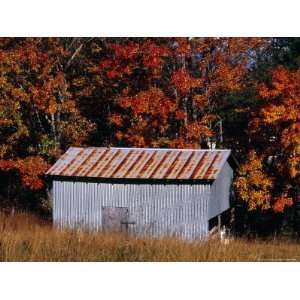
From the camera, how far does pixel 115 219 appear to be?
11.2 m

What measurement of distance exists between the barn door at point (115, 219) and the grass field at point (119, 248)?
163 mm

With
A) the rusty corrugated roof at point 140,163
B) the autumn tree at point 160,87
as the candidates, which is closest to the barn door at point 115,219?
the rusty corrugated roof at point 140,163

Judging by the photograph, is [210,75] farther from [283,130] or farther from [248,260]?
[248,260]

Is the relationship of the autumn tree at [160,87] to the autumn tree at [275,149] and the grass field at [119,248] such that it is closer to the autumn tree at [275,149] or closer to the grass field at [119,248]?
the autumn tree at [275,149]

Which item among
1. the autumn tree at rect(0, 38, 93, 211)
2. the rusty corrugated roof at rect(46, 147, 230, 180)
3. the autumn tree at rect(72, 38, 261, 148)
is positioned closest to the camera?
the rusty corrugated roof at rect(46, 147, 230, 180)

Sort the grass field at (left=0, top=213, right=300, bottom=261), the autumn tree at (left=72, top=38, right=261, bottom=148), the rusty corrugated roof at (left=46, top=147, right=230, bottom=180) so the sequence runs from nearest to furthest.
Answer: the grass field at (left=0, top=213, right=300, bottom=261) < the rusty corrugated roof at (left=46, top=147, right=230, bottom=180) < the autumn tree at (left=72, top=38, right=261, bottom=148)

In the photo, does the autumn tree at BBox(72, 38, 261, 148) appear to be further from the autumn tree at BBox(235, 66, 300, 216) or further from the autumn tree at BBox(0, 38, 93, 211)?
the autumn tree at BBox(235, 66, 300, 216)

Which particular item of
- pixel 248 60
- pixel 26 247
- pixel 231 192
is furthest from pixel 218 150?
pixel 26 247

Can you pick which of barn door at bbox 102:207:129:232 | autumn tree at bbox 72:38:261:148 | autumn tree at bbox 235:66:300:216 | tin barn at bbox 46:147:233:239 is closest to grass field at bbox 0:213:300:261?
barn door at bbox 102:207:129:232

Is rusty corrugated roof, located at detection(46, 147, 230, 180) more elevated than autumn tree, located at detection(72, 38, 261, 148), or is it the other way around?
autumn tree, located at detection(72, 38, 261, 148)

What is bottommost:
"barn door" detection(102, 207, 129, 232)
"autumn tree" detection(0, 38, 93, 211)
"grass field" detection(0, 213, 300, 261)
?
"grass field" detection(0, 213, 300, 261)

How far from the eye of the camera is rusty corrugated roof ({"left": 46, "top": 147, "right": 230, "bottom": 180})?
11461 mm

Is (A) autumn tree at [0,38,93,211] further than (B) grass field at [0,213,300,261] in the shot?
Yes

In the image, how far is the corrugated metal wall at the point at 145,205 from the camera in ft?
36.6
